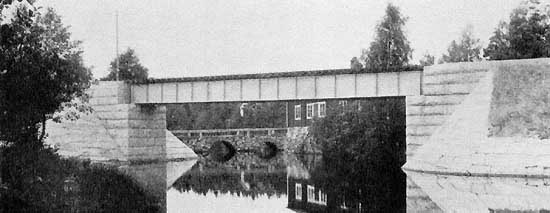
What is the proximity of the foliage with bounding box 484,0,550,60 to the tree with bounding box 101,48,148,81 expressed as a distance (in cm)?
3732

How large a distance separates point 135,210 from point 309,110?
5816 centimetres

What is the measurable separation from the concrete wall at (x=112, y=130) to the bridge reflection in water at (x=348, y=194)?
34.7ft

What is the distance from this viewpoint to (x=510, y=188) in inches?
985

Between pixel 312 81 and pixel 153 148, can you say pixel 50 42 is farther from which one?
pixel 153 148

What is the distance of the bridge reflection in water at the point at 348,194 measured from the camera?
69.4ft

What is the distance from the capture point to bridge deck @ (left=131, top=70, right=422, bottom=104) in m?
38.1

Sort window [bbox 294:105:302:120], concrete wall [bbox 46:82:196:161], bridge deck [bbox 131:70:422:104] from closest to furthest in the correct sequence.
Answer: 1. bridge deck [bbox 131:70:422:104]
2. concrete wall [bbox 46:82:196:161]
3. window [bbox 294:105:302:120]

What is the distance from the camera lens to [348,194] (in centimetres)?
2617

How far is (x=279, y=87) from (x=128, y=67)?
38.9m

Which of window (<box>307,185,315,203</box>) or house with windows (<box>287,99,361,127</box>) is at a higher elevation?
house with windows (<box>287,99,361,127</box>)

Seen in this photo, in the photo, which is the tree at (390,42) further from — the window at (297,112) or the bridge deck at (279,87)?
the bridge deck at (279,87)

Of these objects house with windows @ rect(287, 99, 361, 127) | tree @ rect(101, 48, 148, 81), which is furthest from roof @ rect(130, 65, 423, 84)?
tree @ rect(101, 48, 148, 81)

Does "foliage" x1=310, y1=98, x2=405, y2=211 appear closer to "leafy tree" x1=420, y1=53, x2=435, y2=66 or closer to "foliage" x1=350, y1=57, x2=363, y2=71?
"foliage" x1=350, y1=57, x2=363, y2=71

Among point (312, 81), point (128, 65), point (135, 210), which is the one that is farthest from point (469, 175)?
point (128, 65)
